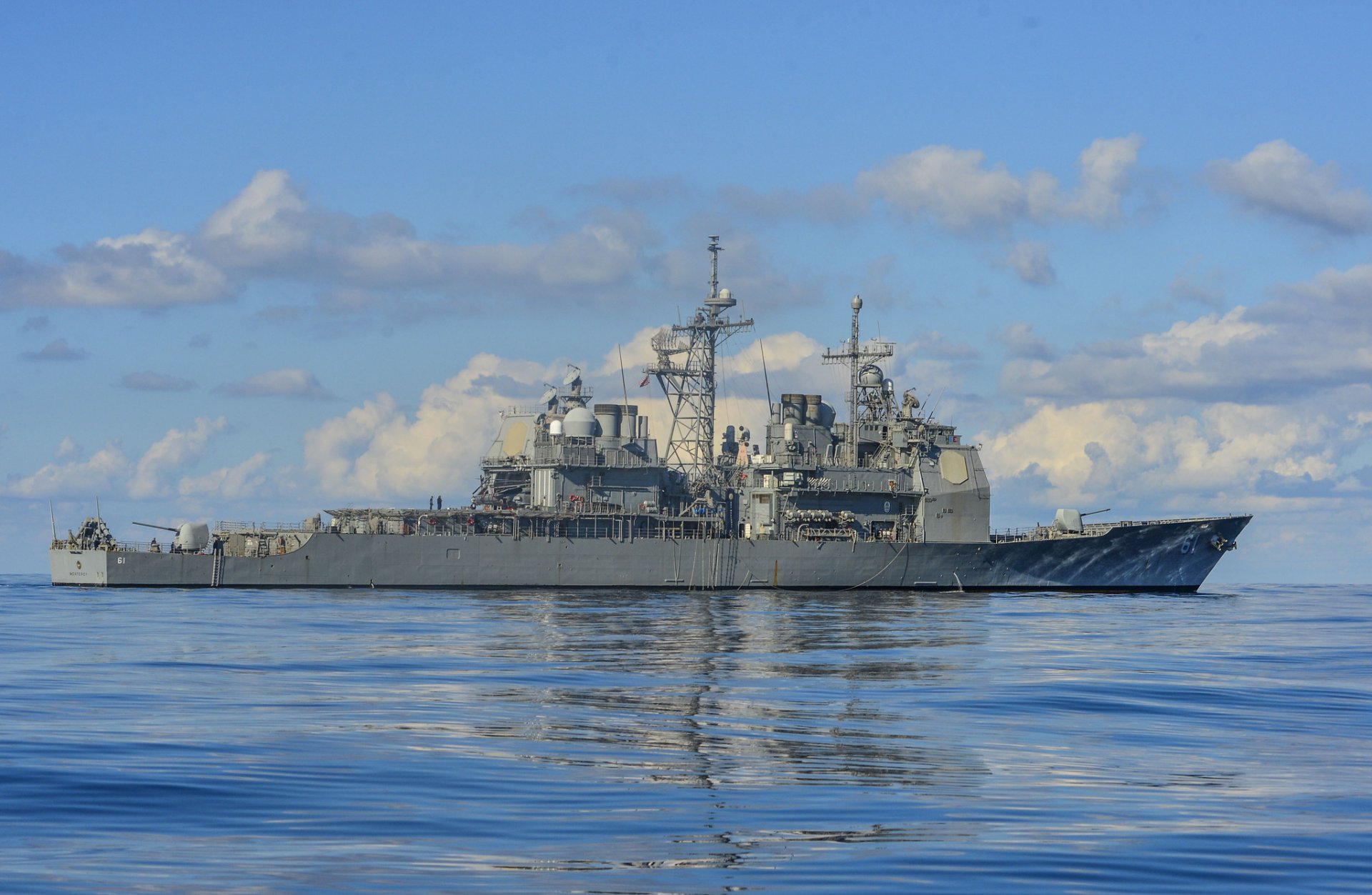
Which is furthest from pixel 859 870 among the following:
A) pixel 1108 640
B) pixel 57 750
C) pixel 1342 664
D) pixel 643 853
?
pixel 1108 640

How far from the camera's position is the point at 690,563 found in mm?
61281

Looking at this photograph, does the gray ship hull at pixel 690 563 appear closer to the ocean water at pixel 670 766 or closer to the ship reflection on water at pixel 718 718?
the ship reflection on water at pixel 718 718

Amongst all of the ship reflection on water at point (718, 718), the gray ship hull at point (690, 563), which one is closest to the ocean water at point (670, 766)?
the ship reflection on water at point (718, 718)

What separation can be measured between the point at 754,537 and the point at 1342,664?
33.0 meters

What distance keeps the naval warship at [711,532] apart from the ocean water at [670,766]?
1040 inches

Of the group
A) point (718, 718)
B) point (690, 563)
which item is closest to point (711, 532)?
point (690, 563)

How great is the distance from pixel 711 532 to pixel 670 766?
159 ft

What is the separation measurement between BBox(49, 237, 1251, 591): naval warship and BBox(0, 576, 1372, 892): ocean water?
2641 cm

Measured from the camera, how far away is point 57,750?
1446cm

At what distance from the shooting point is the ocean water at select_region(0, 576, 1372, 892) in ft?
32.6

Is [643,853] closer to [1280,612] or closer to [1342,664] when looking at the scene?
[1342,664]

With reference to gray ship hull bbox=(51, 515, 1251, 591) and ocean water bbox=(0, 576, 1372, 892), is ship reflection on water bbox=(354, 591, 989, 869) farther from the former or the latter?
gray ship hull bbox=(51, 515, 1251, 591)

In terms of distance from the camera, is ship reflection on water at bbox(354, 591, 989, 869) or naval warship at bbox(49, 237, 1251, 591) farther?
naval warship at bbox(49, 237, 1251, 591)

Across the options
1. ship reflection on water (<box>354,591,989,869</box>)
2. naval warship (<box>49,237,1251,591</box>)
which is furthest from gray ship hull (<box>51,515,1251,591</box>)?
ship reflection on water (<box>354,591,989,869</box>)
